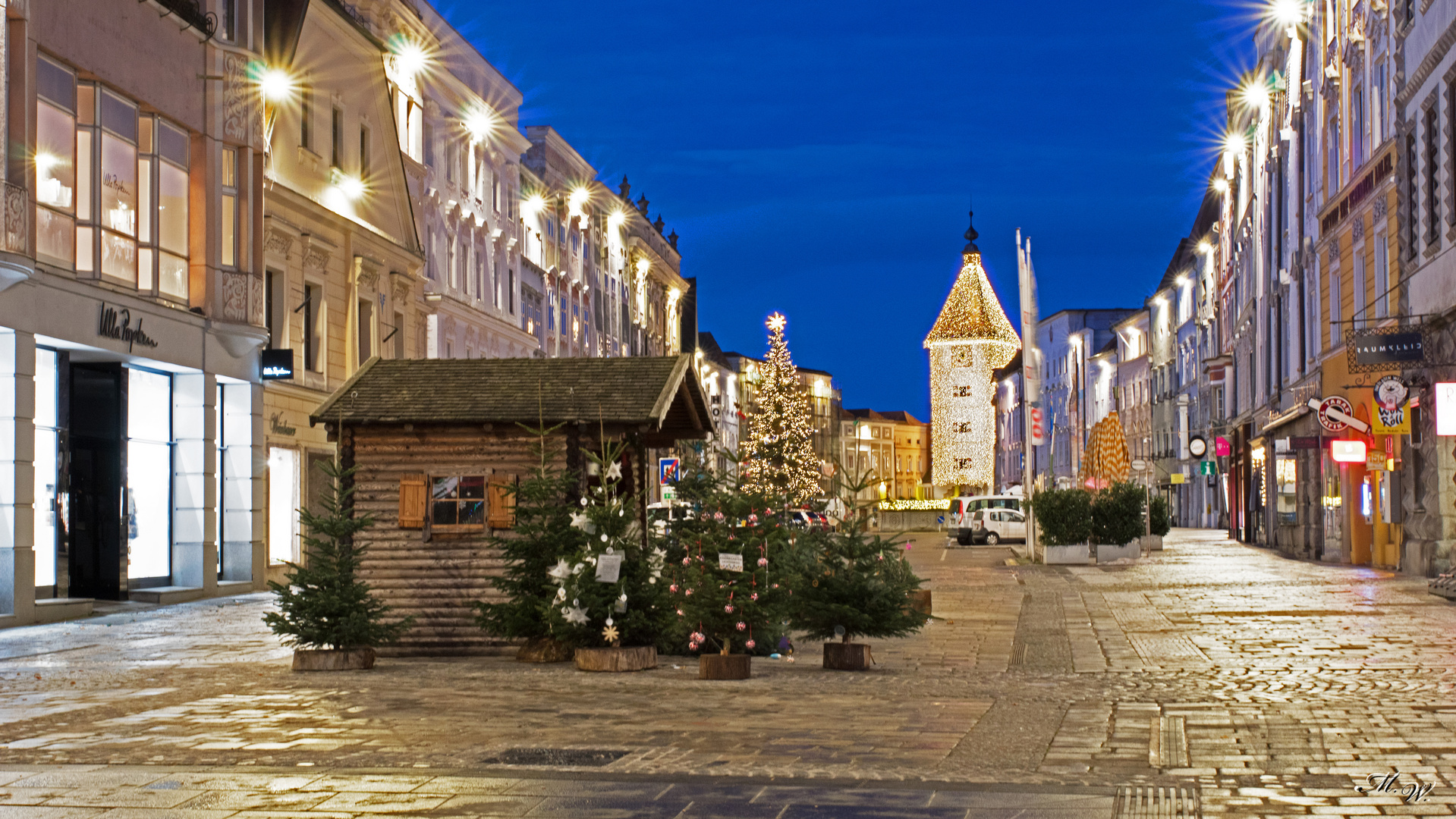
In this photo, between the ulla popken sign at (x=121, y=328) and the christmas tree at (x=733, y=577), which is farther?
the ulla popken sign at (x=121, y=328)

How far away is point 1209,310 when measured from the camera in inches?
2805

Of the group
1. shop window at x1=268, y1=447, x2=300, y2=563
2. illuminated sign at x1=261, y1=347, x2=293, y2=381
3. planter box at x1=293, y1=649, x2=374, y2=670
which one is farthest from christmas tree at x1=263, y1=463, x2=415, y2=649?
shop window at x1=268, y1=447, x2=300, y2=563

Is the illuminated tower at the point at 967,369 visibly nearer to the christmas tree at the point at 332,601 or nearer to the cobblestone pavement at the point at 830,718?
the cobblestone pavement at the point at 830,718

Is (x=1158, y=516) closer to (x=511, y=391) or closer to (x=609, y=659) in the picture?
(x=511, y=391)

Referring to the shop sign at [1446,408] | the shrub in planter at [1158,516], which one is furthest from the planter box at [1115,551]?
the shop sign at [1446,408]

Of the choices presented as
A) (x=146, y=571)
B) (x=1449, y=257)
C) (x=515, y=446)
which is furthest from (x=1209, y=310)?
(x=515, y=446)

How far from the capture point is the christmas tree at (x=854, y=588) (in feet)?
49.5

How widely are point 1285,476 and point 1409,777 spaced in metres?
38.7

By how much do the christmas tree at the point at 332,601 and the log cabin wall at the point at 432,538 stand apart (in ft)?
3.39

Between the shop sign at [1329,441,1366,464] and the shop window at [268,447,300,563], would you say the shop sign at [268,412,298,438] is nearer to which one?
the shop window at [268,447,300,563]

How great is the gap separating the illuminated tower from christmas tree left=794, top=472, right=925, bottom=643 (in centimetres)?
7250

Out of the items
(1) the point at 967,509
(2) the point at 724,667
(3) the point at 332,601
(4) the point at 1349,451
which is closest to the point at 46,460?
(3) the point at 332,601

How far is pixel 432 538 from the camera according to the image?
17.2 meters

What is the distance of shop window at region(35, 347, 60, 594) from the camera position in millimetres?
23719
